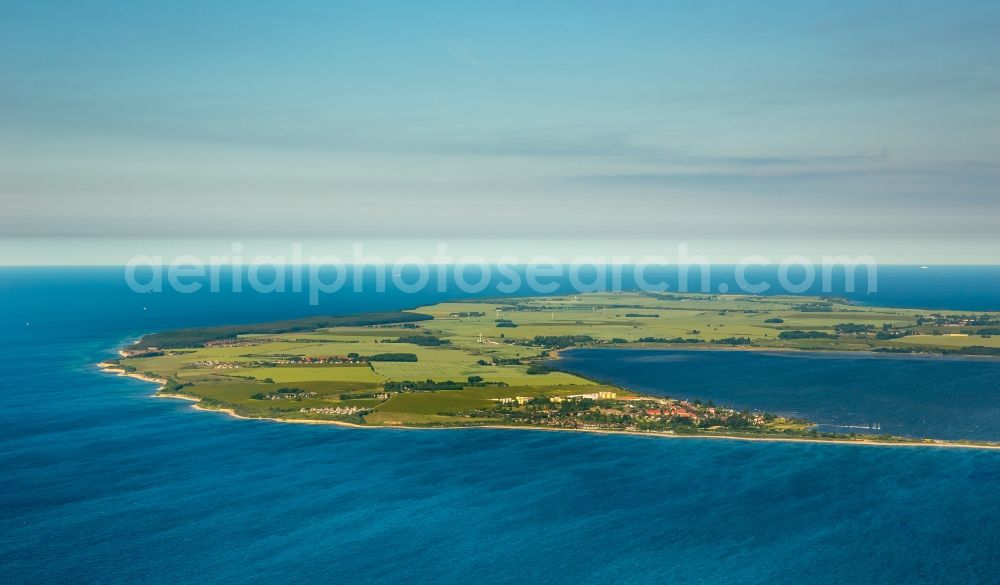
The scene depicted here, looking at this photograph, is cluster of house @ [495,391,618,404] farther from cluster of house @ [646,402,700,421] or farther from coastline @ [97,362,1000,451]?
coastline @ [97,362,1000,451]

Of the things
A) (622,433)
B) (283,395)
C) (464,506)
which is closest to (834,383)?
(622,433)

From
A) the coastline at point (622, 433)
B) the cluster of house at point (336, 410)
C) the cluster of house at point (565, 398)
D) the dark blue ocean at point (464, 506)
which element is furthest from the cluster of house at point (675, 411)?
the cluster of house at point (336, 410)

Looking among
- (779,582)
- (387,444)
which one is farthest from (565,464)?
(779,582)

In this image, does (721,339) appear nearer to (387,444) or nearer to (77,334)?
(387,444)

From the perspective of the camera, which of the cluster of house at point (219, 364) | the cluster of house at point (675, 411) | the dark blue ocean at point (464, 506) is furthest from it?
the cluster of house at point (219, 364)

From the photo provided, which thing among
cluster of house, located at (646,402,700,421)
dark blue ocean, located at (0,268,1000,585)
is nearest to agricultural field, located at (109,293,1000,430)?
cluster of house, located at (646,402,700,421)

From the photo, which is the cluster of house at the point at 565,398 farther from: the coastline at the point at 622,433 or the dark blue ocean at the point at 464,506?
the dark blue ocean at the point at 464,506
